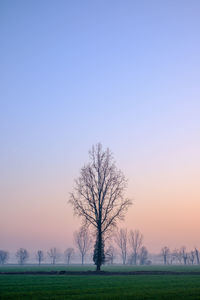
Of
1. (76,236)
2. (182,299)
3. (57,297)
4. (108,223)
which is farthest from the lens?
(76,236)

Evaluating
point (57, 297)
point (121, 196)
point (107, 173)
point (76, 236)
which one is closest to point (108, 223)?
point (121, 196)

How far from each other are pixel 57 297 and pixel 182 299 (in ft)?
19.4

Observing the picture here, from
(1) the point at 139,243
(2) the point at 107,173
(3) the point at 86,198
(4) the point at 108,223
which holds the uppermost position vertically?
(2) the point at 107,173

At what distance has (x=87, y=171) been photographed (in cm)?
4169

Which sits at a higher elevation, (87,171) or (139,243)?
(87,171)

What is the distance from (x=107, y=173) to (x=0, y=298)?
2921 cm

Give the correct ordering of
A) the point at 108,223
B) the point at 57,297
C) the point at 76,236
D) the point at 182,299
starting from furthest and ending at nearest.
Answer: the point at 76,236 → the point at 108,223 → the point at 57,297 → the point at 182,299

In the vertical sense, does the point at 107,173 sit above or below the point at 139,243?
above

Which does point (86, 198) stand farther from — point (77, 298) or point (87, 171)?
point (77, 298)

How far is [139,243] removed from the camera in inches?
5743

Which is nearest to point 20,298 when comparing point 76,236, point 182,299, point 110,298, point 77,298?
point 77,298

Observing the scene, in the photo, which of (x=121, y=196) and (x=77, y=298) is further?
(x=121, y=196)

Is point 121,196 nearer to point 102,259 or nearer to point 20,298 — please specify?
point 102,259

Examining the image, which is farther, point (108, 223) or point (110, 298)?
point (108, 223)
